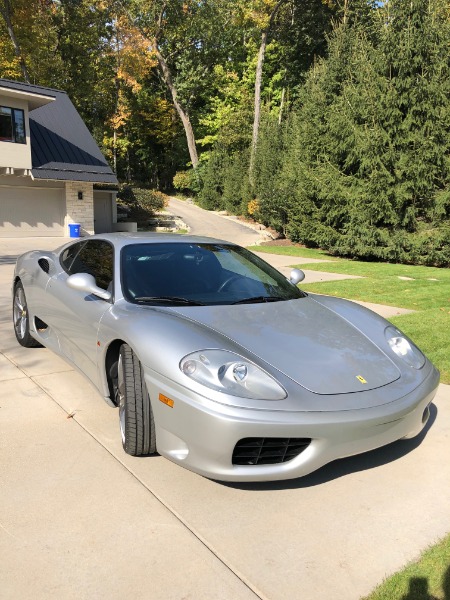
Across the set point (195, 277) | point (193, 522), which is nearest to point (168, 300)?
point (195, 277)

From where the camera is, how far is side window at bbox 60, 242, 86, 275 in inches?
176

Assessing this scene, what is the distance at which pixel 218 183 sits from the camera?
115 ft

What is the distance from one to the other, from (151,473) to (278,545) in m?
0.90

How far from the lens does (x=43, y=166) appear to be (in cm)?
2369

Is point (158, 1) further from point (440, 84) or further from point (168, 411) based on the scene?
point (168, 411)

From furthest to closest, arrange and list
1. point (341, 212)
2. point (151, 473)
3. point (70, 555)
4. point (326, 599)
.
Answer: point (341, 212), point (151, 473), point (70, 555), point (326, 599)

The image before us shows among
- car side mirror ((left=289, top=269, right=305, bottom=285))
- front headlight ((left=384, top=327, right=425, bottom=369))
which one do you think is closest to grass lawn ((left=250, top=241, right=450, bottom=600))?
front headlight ((left=384, top=327, right=425, bottom=369))

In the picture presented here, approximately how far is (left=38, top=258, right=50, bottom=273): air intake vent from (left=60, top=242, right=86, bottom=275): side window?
6.9 inches

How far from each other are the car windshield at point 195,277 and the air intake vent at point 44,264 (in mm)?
1320

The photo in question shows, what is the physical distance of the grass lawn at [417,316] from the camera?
2.03m

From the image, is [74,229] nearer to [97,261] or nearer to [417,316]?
[417,316]

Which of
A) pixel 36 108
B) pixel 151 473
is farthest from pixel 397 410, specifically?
pixel 36 108

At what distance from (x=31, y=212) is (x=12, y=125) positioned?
4.04 meters

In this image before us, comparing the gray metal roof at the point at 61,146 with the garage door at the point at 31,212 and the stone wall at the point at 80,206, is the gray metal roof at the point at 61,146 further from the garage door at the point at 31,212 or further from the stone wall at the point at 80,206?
the garage door at the point at 31,212
